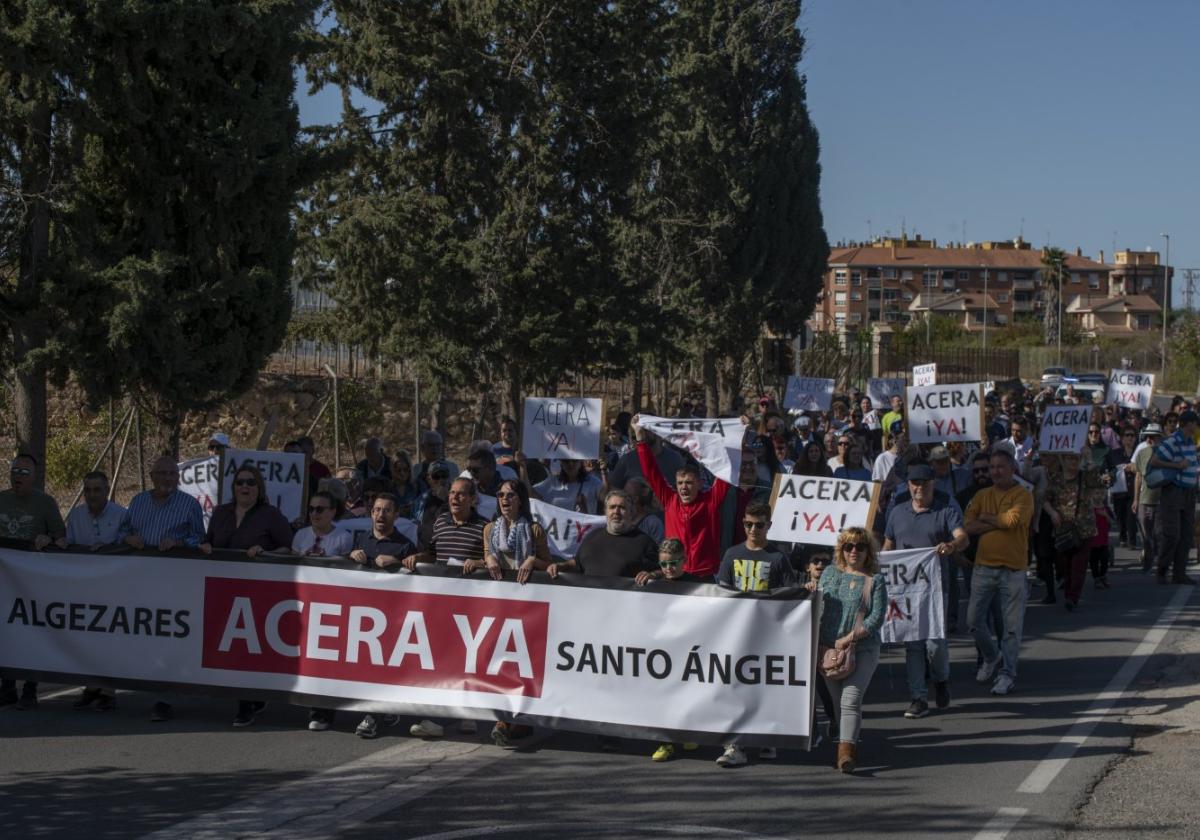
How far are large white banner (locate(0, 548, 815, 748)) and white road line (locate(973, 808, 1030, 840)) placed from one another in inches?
50.5

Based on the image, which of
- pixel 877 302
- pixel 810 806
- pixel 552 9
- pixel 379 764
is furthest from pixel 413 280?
pixel 877 302

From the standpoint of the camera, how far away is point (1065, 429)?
1711 centimetres

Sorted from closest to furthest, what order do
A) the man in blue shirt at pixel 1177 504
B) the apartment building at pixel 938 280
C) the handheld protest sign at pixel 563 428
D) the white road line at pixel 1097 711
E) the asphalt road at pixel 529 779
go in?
the asphalt road at pixel 529 779
the white road line at pixel 1097 711
the handheld protest sign at pixel 563 428
the man in blue shirt at pixel 1177 504
the apartment building at pixel 938 280

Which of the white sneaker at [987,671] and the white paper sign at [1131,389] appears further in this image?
the white paper sign at [1131,389]

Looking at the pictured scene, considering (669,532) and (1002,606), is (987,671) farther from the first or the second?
(669,532)

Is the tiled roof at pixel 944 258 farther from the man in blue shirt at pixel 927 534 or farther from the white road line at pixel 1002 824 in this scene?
the white road line at pixel 1002 824

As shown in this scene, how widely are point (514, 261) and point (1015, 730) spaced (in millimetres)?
11963

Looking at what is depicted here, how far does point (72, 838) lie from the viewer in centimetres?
681

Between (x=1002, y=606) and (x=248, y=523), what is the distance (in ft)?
17.8

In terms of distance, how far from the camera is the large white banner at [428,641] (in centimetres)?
855

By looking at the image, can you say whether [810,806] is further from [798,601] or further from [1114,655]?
[1114,655]

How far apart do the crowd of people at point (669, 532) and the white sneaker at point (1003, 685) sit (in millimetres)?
16

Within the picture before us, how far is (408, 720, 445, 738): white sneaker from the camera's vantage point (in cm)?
915

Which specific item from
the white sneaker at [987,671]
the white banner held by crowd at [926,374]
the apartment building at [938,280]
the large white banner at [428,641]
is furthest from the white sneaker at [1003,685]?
the apartment building at [938,280]
